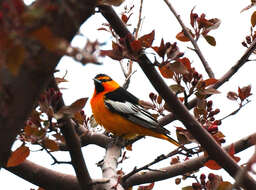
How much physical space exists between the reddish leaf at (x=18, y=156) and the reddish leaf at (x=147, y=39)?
950 millimetres

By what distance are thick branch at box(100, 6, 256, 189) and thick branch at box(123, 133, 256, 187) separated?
47 centimetres

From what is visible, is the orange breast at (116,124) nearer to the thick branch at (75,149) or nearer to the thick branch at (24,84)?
the thick branch at (75,149)

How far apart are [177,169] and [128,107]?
2383 mm

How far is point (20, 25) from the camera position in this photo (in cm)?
102

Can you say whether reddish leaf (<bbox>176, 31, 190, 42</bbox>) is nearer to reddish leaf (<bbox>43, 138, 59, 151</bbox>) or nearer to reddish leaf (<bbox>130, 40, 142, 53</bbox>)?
reddish leaf (<bbox>130, 40, 142, 53</bbox>)

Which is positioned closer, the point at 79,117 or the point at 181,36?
the point at 181,36

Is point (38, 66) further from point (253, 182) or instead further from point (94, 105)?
point (94, 105)

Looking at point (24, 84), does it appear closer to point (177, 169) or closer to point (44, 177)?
point (44, 177)

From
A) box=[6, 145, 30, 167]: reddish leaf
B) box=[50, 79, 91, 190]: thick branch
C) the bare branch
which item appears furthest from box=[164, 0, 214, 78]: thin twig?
box=[6, 145, 30, 167]: reddish leaf

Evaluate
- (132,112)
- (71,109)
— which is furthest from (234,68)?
(132,112)

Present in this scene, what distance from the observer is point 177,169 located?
313 cm

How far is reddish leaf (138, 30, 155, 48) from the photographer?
2666mm

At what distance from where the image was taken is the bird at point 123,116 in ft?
16.3

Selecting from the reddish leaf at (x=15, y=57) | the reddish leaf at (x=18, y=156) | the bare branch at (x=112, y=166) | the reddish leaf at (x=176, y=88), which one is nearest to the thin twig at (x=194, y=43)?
the reddish leaf at (x=176, y=88)
